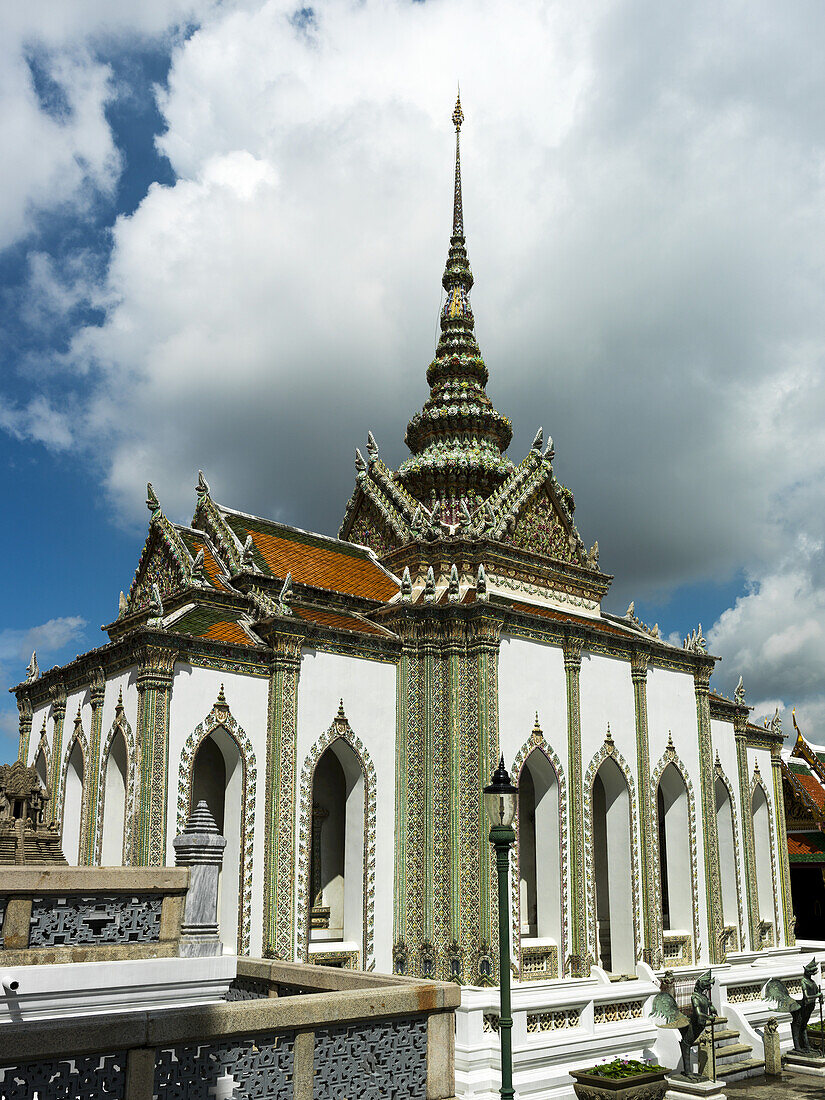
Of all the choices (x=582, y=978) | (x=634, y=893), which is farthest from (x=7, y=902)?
(x=634, y=893)

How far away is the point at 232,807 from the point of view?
55.1ft

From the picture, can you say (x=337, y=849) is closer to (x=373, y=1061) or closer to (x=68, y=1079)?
(x=373, y=1061)

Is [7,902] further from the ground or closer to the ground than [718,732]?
closer to the ground

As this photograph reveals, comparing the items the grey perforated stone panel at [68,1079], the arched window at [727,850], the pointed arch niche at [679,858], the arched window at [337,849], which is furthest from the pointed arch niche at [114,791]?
the arched window at [727,850]

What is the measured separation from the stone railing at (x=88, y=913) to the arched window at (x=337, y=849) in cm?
801

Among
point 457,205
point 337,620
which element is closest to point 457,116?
point 457,205

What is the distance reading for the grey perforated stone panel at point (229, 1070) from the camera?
25.0 feet

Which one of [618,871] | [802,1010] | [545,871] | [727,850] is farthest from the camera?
[727,850]

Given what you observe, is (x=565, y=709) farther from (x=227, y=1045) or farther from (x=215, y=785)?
(x=227, y=1045)

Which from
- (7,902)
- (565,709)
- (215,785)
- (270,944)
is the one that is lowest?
(270,944)

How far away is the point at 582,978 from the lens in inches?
711

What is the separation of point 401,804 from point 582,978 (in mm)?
4372

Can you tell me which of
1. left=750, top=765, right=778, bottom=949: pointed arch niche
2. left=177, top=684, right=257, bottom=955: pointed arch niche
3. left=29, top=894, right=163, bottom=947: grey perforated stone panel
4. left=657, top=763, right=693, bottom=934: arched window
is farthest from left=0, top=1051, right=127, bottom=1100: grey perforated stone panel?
left=750, top=765, right=778, bottom=949: pointed arch niche

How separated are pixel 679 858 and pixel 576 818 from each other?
14.4 ft
